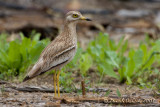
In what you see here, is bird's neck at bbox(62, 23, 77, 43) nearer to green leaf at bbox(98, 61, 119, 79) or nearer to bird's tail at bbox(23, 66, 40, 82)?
bird's tail at bbox(23, 66, 40, 82)

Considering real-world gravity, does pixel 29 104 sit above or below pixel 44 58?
below

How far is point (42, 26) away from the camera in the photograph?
10414 millimetres

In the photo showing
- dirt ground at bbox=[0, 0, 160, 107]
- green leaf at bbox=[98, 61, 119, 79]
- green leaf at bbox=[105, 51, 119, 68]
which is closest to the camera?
dirt ground at bbox=[0, 0, 160, 107]

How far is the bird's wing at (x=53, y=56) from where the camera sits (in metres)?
4.81

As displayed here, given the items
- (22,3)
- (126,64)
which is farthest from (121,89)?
(22,3)

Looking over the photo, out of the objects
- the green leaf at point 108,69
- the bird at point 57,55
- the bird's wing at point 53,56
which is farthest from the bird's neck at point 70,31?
the green leaf at point 108,69

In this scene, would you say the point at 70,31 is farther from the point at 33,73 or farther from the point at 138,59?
the point at 138,59

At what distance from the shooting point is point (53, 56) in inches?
194

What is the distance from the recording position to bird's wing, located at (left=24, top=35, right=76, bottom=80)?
4809 mm

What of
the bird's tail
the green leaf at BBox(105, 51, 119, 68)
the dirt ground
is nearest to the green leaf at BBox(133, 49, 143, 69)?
the green leaf at BBox(105, 51, 119, 68)

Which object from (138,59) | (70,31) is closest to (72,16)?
(70,31)

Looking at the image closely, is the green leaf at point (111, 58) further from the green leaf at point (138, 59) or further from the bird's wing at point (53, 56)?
the bird's wing at point (53, 56)

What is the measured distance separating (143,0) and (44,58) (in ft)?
39.2

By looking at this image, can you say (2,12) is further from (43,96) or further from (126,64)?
(43,96)
